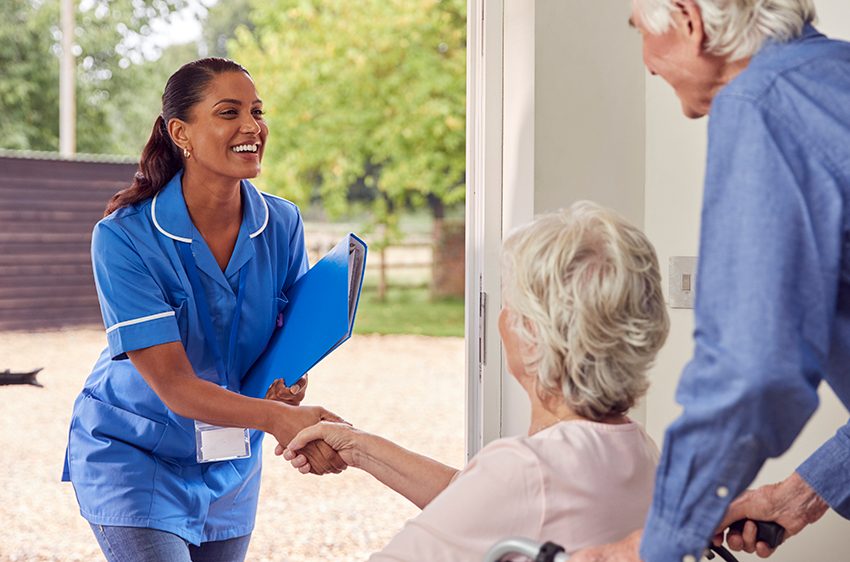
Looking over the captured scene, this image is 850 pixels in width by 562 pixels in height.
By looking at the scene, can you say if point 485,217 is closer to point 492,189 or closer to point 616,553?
point 492,189

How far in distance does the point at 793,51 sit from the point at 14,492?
586 cm

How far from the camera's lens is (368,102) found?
12.1 m

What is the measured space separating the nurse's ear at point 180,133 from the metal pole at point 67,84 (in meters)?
8.80

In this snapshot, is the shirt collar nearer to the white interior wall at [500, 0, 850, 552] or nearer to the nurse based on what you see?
the nurse

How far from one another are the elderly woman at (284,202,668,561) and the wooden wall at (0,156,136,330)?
853 centimetres

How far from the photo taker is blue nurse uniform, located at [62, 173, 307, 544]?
5.85ft

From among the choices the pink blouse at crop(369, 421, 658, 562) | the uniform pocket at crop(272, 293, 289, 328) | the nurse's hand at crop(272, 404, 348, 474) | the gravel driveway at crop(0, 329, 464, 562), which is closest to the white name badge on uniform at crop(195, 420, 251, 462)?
the nurse's hand at crop(272, 404, 348, 474)

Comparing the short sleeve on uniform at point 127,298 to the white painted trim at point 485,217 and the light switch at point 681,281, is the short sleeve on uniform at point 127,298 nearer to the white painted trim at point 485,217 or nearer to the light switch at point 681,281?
the white painted trim at point 485,217

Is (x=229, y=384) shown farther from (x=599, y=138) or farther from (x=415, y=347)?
(x=415, y=347)

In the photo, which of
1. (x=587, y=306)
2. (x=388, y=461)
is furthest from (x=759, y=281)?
(x=388, y=461)

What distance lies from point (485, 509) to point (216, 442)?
816 mm

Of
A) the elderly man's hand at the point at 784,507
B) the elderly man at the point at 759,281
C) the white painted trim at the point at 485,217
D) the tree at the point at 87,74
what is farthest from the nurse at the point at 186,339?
the tree at the point at 87,74

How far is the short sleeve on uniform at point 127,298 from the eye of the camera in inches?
68.7

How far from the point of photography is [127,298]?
1767 mm
